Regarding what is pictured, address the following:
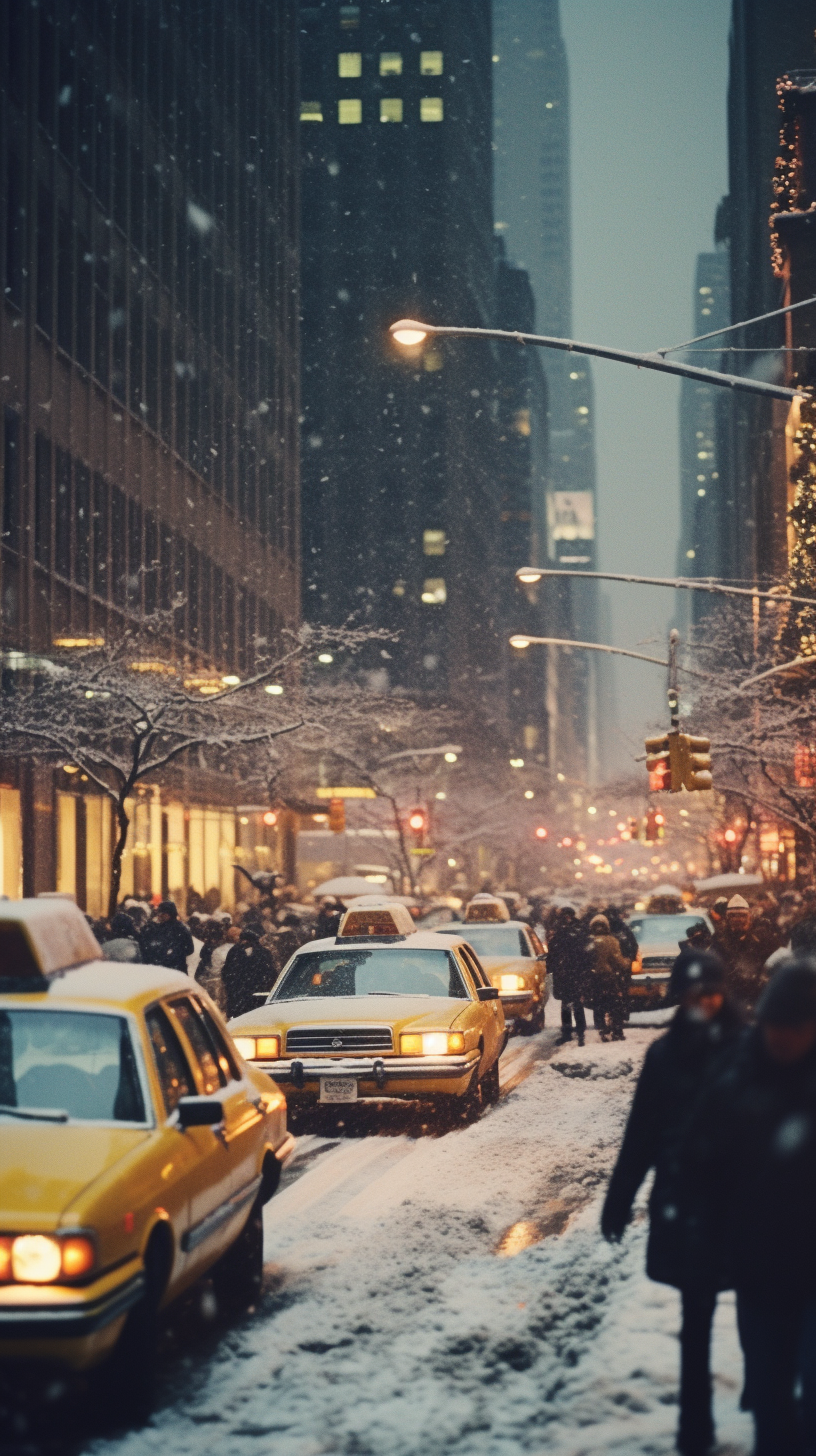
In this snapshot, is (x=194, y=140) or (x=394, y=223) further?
(x=394, y=223)

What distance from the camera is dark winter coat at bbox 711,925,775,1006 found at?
17.9m

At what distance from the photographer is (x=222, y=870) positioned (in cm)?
5700

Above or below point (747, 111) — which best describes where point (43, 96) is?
below

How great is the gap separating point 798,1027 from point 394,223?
14033 cm

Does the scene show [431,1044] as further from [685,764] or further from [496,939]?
[685,764]

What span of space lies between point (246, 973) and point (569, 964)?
518 cm

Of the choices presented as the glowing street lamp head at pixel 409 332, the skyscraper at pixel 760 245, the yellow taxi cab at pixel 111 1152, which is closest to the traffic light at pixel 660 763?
the glowing street lamp head at pixel 409 332

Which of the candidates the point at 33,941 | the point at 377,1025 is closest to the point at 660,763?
the point at 377,1025

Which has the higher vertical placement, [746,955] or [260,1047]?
[746,955]

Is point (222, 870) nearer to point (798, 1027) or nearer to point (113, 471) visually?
point (113, 471)

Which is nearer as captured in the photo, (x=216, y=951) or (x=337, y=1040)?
(x=337, y=1040)

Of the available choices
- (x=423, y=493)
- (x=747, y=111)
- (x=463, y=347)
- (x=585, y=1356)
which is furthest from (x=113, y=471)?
(x=463, y=347)

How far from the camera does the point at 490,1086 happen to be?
15.4 metres

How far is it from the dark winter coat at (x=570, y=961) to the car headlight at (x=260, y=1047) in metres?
9.21
